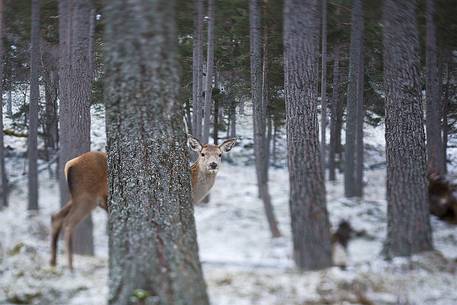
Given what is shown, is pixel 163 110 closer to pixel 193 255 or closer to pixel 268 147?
pixel 193 255

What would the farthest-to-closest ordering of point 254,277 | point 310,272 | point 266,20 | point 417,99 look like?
1. point 266,20
2. point 417,99
3. point 310,272
4. point 254,277

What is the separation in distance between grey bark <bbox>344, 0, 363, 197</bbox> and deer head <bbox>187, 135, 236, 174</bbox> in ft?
6.45

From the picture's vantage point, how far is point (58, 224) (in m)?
6.98

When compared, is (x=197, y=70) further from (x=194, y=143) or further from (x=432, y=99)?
(x=432, y=99)

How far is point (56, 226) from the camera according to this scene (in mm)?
6949

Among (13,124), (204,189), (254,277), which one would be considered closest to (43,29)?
(13,124)

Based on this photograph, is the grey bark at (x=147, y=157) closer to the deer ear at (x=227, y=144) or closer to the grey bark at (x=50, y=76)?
the deer ear at (x=227, y=144)

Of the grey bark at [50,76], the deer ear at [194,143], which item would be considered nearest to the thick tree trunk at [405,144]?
the deer ear at [194,143]

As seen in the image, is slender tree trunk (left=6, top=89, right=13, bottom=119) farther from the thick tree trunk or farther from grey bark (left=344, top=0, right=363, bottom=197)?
the thick tree trunk

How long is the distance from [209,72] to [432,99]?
363cm

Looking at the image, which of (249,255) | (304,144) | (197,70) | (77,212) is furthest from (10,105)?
(304,144)

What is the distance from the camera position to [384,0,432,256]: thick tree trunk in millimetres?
6641

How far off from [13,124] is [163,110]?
6845mm

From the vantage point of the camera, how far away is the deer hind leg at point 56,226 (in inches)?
259
